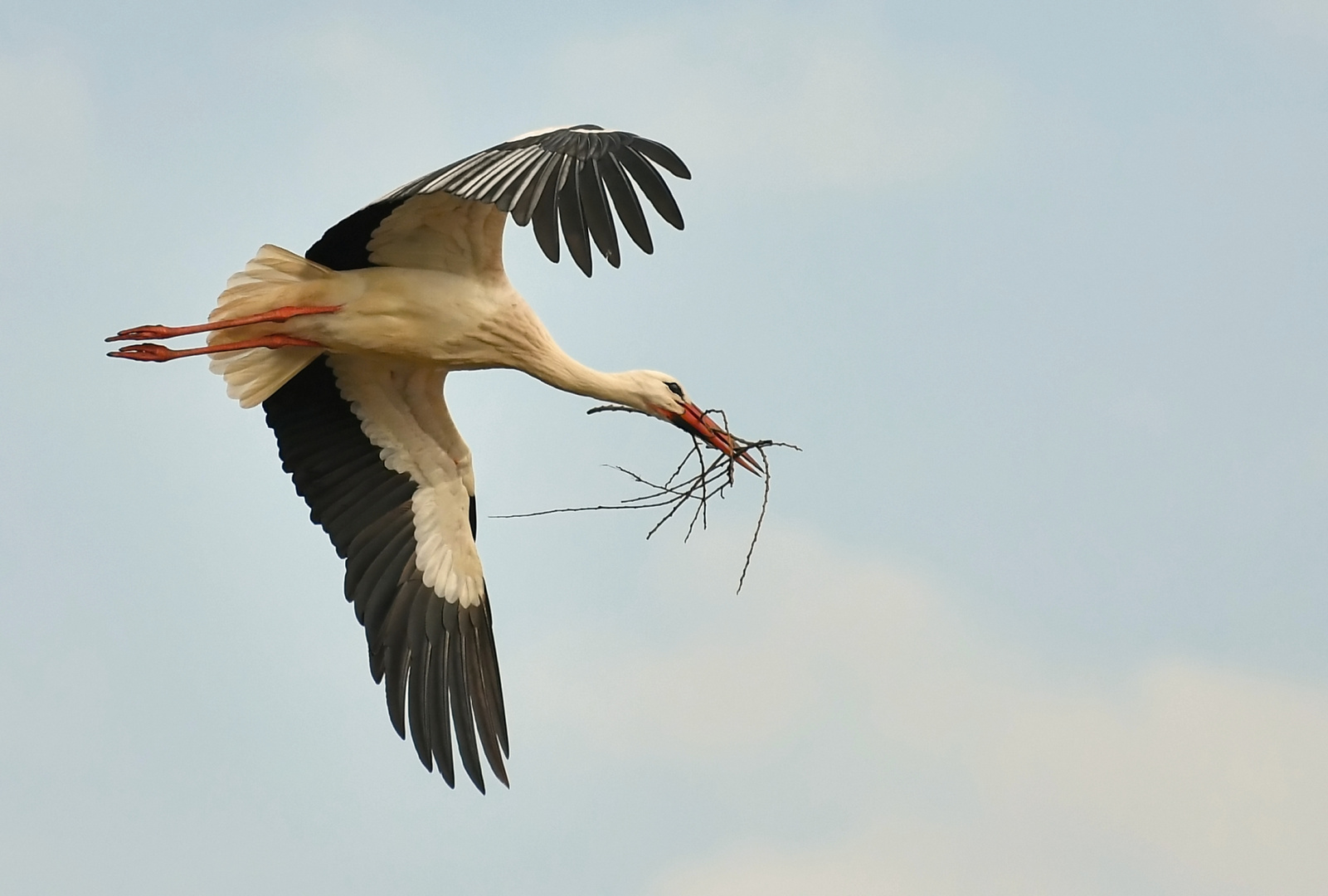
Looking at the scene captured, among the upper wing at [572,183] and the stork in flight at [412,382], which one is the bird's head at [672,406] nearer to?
the stork in flight at [412,382]

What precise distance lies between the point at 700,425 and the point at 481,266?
1.17 metres

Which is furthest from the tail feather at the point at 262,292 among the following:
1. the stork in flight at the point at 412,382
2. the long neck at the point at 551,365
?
the long neck at the point at 551,365

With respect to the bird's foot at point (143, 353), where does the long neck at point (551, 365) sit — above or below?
above

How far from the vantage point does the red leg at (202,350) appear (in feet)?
26.6

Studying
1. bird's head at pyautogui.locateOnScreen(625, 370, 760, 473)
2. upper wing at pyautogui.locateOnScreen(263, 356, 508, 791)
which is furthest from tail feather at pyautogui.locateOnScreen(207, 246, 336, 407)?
bird's head at pyautogui.locateOnScreen(625, 370, 760, 473)

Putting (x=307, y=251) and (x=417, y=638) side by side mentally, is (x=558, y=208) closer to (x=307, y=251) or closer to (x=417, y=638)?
(x=307, y=251)

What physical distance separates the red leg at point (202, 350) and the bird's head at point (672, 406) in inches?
53.6

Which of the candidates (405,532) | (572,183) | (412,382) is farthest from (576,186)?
(405,532)

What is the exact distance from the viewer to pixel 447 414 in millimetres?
8891

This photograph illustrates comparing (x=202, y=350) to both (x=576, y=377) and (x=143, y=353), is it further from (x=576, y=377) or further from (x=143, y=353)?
(x=576, y=377)

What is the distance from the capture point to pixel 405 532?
8.98 metres

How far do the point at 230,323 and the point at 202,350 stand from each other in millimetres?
243

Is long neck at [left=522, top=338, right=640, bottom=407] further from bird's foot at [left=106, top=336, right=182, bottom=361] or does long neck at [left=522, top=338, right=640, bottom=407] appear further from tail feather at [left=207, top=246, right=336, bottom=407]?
bird's foot at [left=106, top=336, right=182, bottom=361]

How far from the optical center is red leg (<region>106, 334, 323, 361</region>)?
8.10 meters
